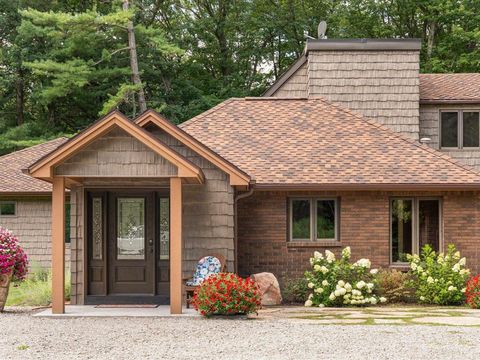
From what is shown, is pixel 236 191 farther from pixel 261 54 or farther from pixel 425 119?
pixel 261 54

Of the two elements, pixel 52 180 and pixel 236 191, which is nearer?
pixel 52 180

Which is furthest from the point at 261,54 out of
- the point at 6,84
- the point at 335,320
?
the point at 335,320

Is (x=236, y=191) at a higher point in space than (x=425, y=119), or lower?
lower

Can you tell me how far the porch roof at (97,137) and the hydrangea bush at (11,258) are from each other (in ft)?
5.50

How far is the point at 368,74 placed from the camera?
20.5 meters

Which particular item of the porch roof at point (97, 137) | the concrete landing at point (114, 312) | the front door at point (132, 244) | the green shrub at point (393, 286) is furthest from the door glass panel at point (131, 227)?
the green shrub at point (393, 286)

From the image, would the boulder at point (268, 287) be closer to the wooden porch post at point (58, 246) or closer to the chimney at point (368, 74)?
the wooden porch post at point (58, 246)

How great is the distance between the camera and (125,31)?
1252 inches

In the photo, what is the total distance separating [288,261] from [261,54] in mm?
19734

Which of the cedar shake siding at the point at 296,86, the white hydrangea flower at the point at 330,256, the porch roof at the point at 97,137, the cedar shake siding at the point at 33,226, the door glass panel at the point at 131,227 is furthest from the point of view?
the cedar shake siding at the point at 296,86

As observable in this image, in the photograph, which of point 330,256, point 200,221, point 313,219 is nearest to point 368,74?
point 313,219

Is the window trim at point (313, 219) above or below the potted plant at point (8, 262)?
above

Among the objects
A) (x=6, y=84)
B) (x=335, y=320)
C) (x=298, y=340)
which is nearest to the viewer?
(x=298, y=340)

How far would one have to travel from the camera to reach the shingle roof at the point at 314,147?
1691cm
